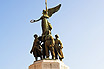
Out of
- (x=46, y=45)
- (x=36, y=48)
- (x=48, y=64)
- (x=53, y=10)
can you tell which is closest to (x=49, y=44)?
(x=46, y=45)

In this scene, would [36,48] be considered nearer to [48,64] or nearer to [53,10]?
[48,64]

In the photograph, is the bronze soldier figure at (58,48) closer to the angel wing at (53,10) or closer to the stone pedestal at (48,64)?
the stone pedestal at (48,64)

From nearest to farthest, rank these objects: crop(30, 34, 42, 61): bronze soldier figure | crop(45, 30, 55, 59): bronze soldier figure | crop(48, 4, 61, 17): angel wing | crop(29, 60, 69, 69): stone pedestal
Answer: crop(29, 60, 69, 69): stone pedestal < crop(45, 30, 55, 59): bronze soldier figure < crop(30, 34, 42, 61): bronze soldier figure < crop(48, 4, 61, 17): angel wing

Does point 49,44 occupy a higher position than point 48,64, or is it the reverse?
point 49,44

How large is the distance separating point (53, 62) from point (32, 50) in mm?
2279

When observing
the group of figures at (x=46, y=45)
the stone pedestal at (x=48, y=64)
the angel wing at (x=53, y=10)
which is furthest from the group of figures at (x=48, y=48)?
the angel wing at (x=53, y=10)

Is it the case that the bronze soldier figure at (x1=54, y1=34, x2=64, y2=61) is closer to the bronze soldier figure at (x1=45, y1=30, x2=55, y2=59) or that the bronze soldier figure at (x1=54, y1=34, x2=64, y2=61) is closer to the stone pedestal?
the bronze soldier figure at (x1=45, y1=30, x2=55, y2=59)

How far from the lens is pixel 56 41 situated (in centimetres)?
1616

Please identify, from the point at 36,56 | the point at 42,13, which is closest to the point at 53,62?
the point at 36,56

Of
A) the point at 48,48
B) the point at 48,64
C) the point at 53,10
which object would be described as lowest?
the point at 48,64

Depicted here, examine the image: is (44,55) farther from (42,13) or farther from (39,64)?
(42,13)

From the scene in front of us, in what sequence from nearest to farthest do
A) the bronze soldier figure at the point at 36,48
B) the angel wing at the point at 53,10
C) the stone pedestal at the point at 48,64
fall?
the stone pedestal at the point at 48,64
the bronze soldier figure at the point at 36,48
the angel wing at the point at 53,10

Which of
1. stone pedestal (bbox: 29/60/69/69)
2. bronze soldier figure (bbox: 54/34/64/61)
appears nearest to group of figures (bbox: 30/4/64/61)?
bronze soldier figure (bbox: 54/34/64/61)

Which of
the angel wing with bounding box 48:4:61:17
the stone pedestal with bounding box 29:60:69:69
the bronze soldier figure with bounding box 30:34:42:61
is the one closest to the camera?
the stone pedestal with bounding box 29:60:69:69
